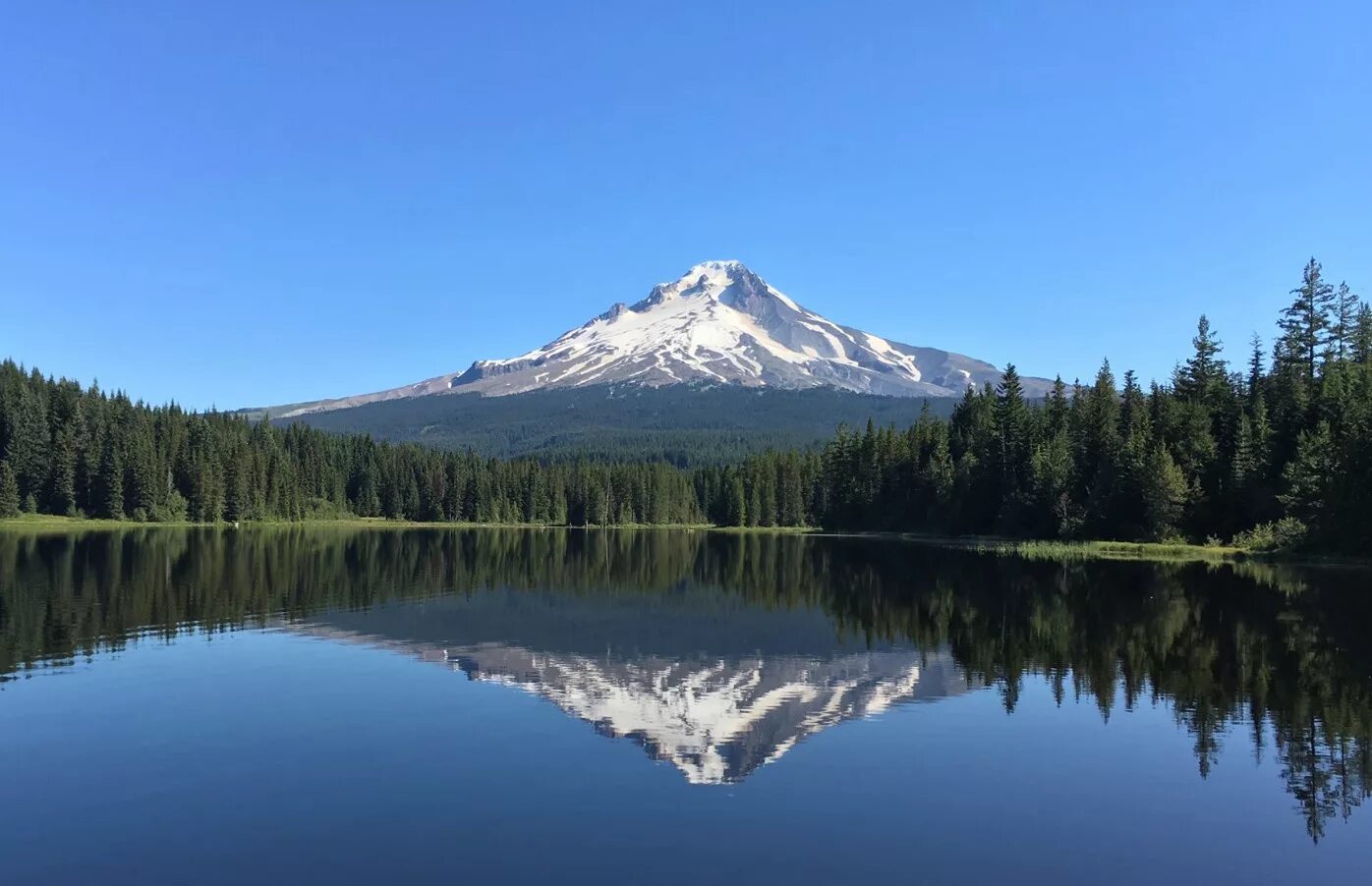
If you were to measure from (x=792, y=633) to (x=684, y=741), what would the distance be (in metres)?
20.9

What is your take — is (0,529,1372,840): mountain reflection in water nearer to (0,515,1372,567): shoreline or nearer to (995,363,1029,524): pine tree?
(0,515,1372,567): shoreline

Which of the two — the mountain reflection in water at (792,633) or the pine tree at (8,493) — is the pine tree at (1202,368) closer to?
the mountain reflection in water at (792,633)

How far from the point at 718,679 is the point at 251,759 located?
15.7 meters

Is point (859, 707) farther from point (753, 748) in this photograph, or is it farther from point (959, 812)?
point (959, 812)

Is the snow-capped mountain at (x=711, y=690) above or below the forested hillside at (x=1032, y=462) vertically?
below

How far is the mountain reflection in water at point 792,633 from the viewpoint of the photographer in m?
25.6

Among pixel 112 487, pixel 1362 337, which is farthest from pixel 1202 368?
pixel 112 487

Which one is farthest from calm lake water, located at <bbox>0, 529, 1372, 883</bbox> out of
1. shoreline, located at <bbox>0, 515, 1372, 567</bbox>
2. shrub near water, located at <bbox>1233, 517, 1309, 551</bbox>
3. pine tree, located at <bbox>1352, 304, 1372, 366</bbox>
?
pine tree, located at <bbox>1352, 304, 1372, 366</bbox>

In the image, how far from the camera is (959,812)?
723 inches

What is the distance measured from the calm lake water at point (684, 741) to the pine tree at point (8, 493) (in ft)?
365

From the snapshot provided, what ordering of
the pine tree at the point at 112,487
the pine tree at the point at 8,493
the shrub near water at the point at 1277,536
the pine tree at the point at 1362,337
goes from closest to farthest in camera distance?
the shrub near water at the point at 1277,536
the pine tree at the point at 1362,337
the pine tree at the point at 8,493
the pine tree at the point at 112,487

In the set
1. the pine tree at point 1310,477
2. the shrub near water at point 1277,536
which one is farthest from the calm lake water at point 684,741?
the shrub near water at point 1277,536

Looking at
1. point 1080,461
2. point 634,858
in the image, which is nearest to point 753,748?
point 634,858

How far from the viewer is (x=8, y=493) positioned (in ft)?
471
